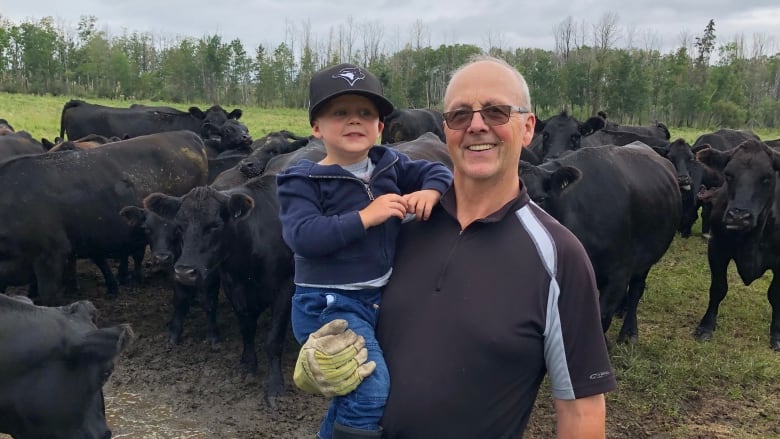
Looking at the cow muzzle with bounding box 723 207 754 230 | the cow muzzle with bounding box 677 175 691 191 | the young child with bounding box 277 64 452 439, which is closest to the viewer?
the young child with bounding box 277 64 452 439

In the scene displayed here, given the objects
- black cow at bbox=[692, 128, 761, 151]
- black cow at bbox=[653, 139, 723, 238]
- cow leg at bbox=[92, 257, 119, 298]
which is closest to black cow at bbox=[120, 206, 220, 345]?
cow leg at bbox=[92, 257, 119, 298]

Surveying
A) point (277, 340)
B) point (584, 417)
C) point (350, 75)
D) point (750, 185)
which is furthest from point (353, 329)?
point (750, 185)

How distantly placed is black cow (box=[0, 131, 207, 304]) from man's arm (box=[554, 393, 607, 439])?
20.3 ft

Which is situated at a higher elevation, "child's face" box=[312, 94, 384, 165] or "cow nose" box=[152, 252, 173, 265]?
"child's face" box=[312, 94, 384, 165]

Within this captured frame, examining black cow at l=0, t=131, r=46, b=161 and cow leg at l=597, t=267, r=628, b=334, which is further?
Result: black cow at l=0, t=131, r=46, b=161

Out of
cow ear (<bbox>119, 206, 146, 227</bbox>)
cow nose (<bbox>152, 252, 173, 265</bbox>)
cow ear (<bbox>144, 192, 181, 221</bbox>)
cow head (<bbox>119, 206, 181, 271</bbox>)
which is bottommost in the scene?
cow nose (<bbox>152, 252, 173, 265</bbox>)

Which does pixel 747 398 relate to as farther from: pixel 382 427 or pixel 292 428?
pixel 382 427

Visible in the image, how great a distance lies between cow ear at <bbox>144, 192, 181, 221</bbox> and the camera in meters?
5.48

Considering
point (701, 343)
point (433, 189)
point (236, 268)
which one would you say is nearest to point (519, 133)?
point (433, 189)

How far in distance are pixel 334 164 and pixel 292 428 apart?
3165mm

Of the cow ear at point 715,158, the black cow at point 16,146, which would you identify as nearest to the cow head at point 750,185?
the cow ear at point 715,158

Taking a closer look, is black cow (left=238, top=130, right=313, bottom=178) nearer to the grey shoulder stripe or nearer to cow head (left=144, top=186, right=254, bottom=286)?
cow head (left=144, top=186, right=254, bottom=286)

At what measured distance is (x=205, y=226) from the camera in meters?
5.16

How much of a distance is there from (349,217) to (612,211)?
14.5ft
